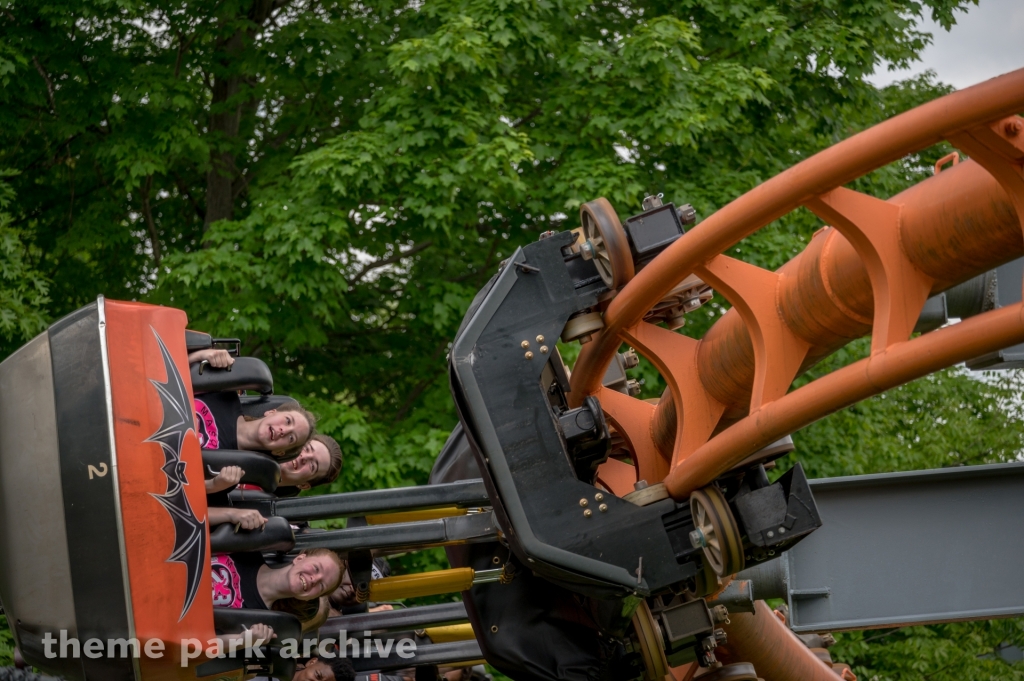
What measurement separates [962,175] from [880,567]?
2.20m

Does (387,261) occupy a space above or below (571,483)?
above

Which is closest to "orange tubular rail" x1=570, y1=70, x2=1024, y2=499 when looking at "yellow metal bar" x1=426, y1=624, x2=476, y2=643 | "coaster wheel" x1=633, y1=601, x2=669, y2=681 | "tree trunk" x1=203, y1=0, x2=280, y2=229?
"coaster wheel" x1=633, y1=601, x2=669, y2=681

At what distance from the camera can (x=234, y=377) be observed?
445 centimetres

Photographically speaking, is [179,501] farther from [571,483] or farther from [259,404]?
[571,483]

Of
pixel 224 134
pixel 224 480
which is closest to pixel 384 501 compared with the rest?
pixel 224 480

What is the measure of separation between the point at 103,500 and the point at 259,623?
824mm

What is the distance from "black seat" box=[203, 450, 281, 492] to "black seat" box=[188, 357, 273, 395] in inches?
10.8

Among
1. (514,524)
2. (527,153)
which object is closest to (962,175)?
(514,524)

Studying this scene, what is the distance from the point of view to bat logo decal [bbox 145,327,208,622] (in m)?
→ 3.81

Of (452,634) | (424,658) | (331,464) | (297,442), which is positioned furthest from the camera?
(452,634)

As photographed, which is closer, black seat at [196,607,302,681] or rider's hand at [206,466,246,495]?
black seat at [196,607,302,681]

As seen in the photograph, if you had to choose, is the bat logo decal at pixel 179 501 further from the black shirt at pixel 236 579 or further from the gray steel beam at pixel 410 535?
the gray steel beam at pixel 410 535

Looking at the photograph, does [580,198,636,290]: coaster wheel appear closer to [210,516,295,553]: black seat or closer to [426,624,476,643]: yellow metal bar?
[210,516,295,553]: black seat

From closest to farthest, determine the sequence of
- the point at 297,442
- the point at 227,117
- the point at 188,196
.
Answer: the point at 297,442
the point at 227,117
the point at 188,196
